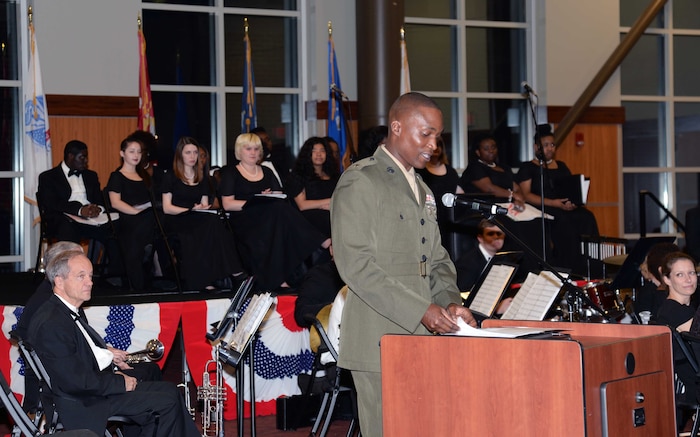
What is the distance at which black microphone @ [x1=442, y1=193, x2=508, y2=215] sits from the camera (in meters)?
3.53

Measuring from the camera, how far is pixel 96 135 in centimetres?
1069

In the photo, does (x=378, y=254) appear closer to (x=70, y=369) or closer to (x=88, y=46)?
(x=70, y=369)

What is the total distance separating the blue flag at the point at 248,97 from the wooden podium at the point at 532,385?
312 inches

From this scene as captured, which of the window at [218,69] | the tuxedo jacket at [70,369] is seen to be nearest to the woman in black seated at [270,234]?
the tuxedo jacket at [70,369]

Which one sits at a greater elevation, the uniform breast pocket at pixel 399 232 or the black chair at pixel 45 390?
the uniform breast pocket at pixel 399 232

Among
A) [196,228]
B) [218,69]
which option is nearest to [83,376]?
[196,228]

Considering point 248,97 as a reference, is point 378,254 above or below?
below

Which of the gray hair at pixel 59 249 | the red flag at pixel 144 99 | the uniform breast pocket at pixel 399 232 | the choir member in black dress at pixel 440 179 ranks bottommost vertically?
the gray hair at pixel 59 249

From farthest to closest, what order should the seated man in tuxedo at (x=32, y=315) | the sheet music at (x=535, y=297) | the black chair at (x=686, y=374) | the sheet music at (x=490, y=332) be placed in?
1. the seated man in tuxedo at (x=32, y=315)
2. the sheet music at (x=535, y=297)
3. the black chair at (x=686, y=374)
4. the sheet music at (x=490, y=332)

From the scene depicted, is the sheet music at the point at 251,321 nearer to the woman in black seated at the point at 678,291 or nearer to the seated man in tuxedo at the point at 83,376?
the seated man in tuxedo at the point at 83,376

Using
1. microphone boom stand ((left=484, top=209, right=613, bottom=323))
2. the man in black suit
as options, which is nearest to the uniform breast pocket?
microphone boom stand ((left=484, top=209, right=613, bottom=323))

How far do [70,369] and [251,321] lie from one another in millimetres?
898

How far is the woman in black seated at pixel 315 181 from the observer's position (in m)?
8.20

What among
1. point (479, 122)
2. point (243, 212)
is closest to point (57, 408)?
point (243, 212)
